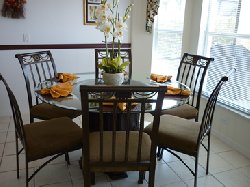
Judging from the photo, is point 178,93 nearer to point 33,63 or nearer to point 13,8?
point 33,63

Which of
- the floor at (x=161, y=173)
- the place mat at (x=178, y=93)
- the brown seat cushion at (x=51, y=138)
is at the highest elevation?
the place mat at (x=178, y=93)

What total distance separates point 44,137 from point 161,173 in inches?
43.3

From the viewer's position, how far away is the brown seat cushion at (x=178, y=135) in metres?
1.92

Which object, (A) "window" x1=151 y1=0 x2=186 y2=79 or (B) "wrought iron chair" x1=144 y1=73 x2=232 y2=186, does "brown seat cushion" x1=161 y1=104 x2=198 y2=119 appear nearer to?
A: (B) "wrought iron chair" x1=144 y1=73 x2=232 y2=186

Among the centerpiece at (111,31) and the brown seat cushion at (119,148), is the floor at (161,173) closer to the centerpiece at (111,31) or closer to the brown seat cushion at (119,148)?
the brown seat cushion at (119,148)

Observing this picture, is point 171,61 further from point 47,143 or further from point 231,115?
point 47,143

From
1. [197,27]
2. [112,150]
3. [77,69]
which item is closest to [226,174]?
[112,150]

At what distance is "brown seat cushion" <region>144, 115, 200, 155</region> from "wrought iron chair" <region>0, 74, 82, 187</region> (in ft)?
2.02

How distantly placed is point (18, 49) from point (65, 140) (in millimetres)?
1996

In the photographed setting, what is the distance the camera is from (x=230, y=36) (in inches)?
117

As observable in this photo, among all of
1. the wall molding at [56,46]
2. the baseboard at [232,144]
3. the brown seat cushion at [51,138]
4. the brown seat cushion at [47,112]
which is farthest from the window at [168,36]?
the brown seat cushion at [51,138]

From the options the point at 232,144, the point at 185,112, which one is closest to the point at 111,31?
the point at 185,112

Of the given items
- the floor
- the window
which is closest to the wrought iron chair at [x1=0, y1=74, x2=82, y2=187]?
the floor

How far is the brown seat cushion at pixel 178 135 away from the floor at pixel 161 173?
0.43m
